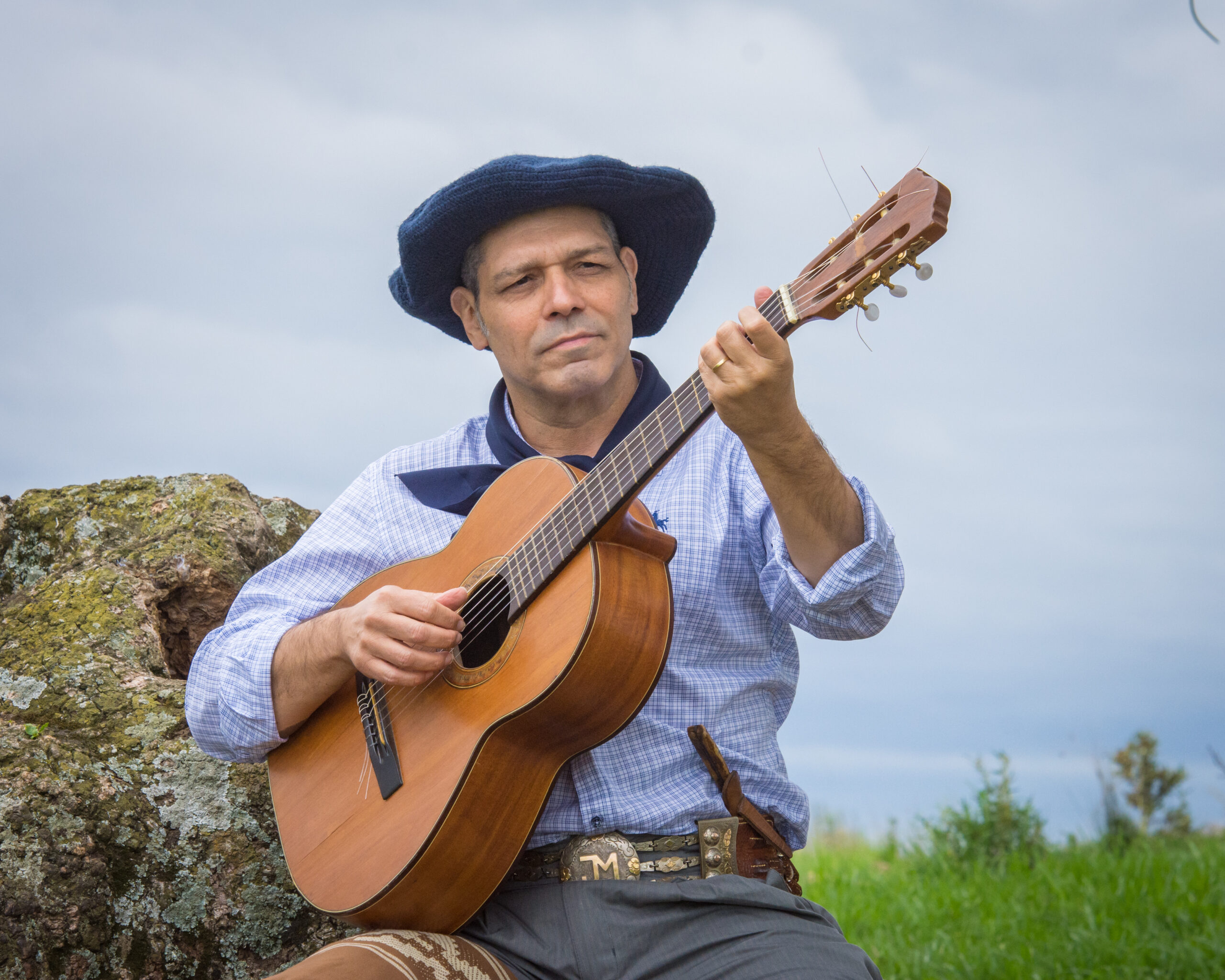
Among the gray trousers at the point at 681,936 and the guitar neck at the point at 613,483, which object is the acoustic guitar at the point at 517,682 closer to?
the guitar neck at the point at 613,483

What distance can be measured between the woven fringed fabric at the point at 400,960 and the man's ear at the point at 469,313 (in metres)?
1.61

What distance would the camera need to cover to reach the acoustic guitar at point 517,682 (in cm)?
216

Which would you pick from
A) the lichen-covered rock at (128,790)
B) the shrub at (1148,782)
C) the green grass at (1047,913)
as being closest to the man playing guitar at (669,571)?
the lichen-covered rock at (128,790)

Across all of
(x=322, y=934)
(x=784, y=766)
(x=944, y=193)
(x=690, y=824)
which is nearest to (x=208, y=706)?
(x=322, y=934)

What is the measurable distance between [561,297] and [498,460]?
0.49 m

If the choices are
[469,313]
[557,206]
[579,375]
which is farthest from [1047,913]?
[557,206]

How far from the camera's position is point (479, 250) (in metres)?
2.97

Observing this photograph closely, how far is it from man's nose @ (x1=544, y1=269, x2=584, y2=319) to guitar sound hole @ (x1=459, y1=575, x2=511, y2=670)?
0.70 m

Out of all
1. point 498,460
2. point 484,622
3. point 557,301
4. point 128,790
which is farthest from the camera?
point 498,460

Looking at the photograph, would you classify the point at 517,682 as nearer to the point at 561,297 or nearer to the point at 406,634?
the point at 406,634

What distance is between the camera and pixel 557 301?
2.70 metres

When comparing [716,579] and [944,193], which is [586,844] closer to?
[716,579]

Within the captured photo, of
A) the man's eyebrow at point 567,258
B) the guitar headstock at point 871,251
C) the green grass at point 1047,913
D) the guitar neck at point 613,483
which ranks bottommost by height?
the green grass at point 1047,913

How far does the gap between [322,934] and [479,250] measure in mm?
1874
